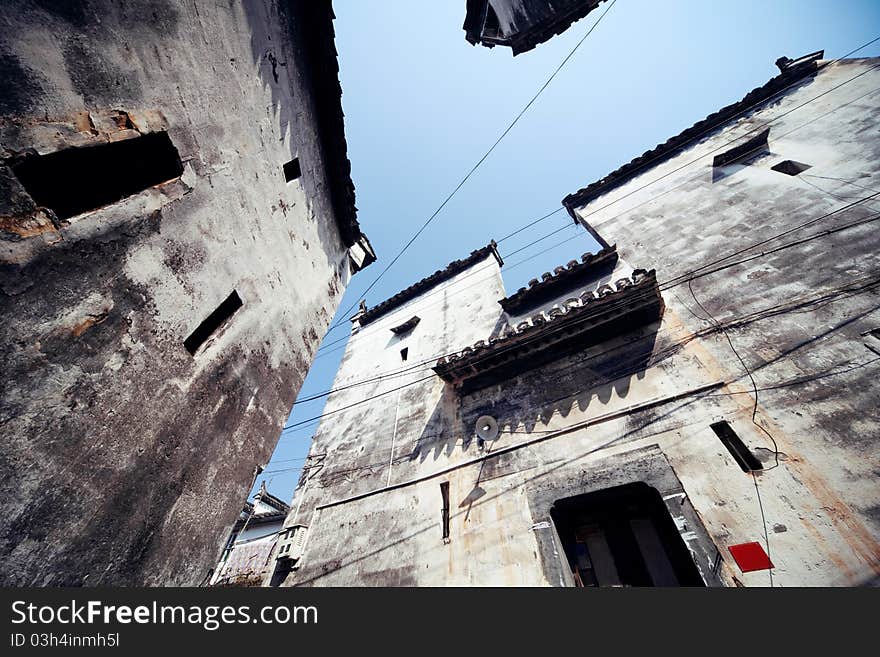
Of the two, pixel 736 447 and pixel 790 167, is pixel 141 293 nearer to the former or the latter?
pixel 736 447

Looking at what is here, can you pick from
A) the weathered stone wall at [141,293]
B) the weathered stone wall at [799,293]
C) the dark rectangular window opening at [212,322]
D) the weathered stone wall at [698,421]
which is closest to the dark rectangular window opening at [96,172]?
the weathered stone wall at [141,293]

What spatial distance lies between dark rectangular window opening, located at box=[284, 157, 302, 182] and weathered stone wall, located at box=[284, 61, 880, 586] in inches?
250

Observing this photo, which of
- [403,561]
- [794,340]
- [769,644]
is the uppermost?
[769,644]

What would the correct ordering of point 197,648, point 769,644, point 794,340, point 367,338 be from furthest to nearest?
point 367,338 < point 794,340 < point 769,644 < point 197,648

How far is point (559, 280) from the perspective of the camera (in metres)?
10.0

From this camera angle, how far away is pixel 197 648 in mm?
2322

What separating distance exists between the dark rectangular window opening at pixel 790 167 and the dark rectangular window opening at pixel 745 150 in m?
1.06

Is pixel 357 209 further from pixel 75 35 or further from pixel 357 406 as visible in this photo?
pixel 357 406

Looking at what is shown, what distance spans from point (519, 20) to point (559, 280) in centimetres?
714

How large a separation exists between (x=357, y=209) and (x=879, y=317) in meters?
9.31

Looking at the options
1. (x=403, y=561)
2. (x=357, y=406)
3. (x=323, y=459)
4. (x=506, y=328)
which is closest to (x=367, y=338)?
(x=357, y=406)

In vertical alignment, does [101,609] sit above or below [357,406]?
above

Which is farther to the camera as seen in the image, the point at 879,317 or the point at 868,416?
the point at 879,317

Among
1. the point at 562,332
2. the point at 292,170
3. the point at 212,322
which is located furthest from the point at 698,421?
the point at 292,170
